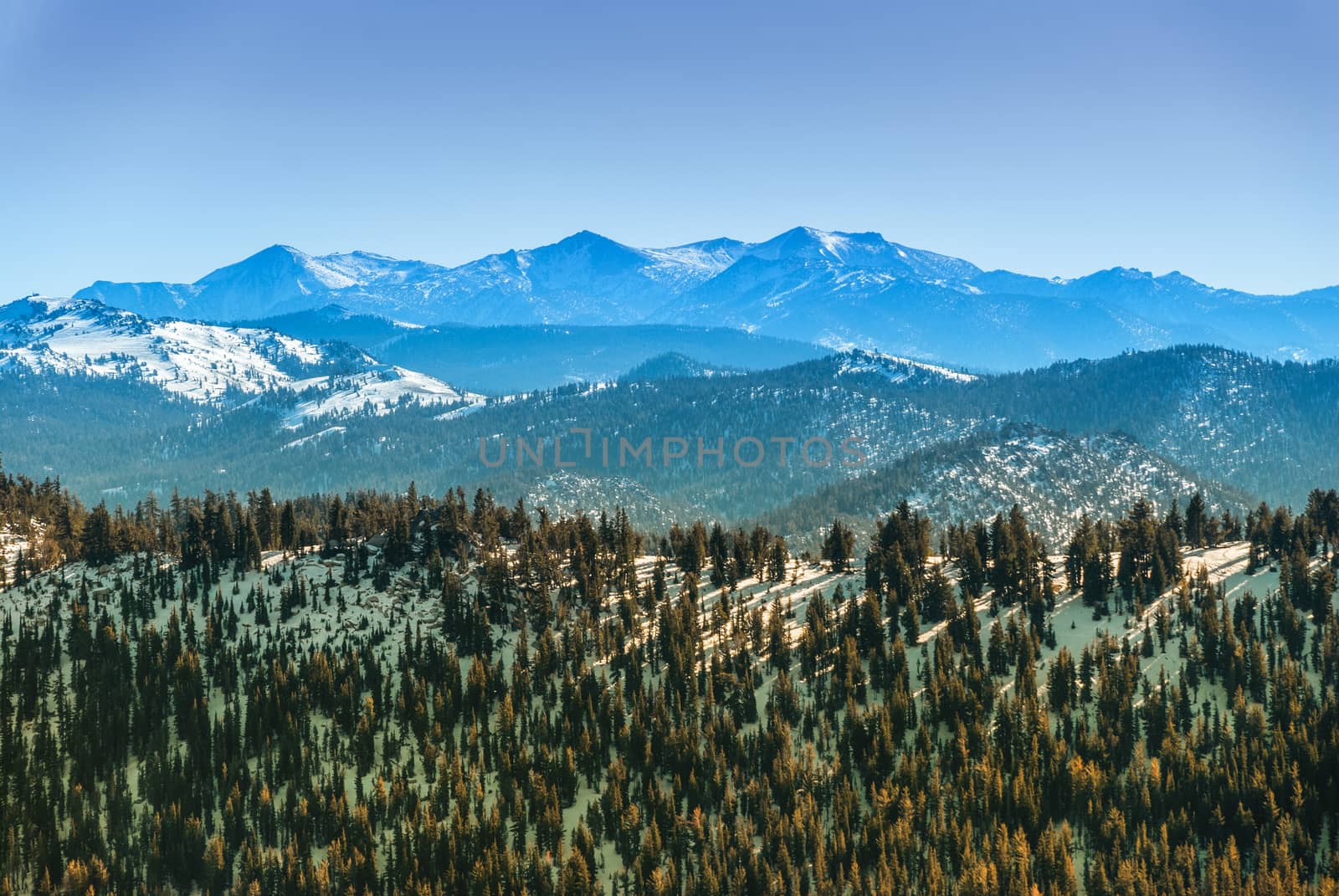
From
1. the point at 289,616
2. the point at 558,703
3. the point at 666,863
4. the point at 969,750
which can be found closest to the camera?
the point at 666,863

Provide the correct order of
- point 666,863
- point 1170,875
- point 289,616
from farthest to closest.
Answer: point 289,616 → point 666,863 → point 1170,875

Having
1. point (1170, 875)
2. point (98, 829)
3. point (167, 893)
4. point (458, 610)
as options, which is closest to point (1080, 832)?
point (1170, 875)

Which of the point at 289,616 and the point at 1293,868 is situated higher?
the point at 289,616

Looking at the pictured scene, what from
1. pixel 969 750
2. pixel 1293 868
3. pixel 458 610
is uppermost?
pixel 458 610

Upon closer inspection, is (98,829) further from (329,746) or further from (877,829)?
(877,829)

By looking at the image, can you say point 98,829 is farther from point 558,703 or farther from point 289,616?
point 558,703

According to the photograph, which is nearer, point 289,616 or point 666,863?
point 666,863
